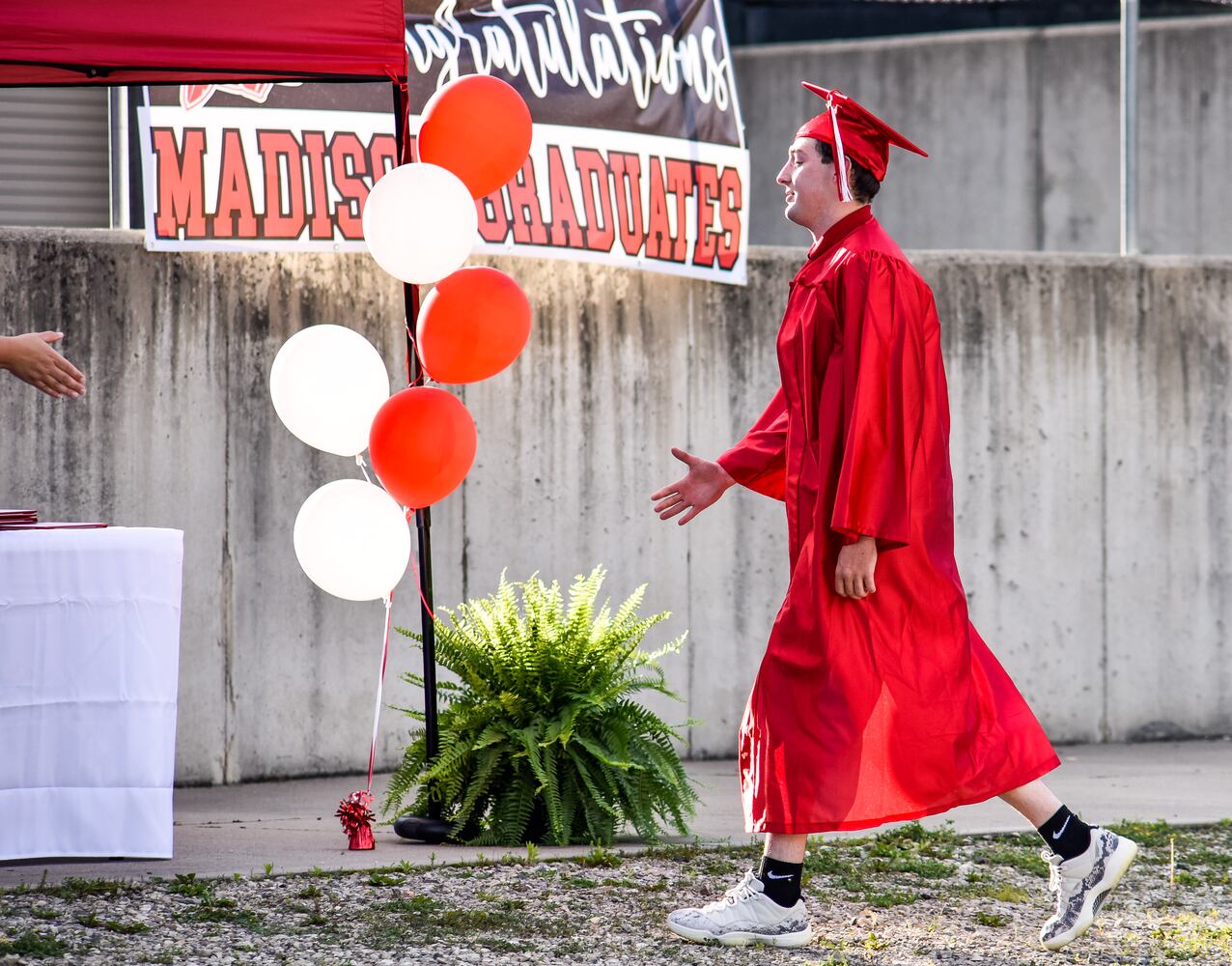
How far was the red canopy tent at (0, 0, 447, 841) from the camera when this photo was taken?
182 inches

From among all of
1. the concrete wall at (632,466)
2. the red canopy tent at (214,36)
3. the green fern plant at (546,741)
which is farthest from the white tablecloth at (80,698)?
the concrete wall at (632,466)

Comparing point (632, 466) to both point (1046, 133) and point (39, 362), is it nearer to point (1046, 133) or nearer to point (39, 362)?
point (39, 362)

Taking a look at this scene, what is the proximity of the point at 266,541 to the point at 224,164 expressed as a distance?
155 cm

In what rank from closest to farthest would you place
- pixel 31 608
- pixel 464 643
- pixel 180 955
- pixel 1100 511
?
pixel 180 955, pixel 31 608, pixel 464 643, pixel 1100 511

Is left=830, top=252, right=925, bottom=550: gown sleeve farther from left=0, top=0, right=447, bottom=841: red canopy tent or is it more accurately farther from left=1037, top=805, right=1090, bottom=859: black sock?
left=0, top=0, right=447, bottom=841: red canopy tent

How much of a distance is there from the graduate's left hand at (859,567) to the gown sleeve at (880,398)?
3 cm

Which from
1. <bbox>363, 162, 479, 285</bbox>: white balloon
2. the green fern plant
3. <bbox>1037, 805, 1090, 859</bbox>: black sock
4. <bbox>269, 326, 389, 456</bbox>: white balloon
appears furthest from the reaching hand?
<bbox>1037, 805, 1090, 859</bbox>: black sock

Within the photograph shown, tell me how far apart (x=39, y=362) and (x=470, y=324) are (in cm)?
127

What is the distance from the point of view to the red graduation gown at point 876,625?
376 centimetres

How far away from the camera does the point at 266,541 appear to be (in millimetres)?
6609

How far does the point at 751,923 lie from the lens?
3873 mm

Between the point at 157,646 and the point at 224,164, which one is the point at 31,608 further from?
the point at 224,164

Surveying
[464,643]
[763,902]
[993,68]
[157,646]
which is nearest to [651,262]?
[464,643]

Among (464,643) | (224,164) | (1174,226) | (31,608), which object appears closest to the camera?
(31,608)
